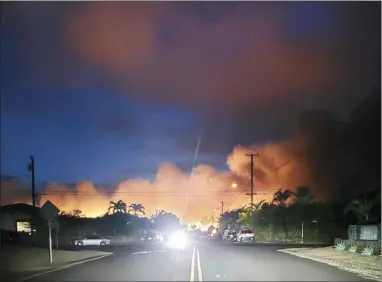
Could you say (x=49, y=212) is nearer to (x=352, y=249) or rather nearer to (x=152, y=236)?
(x=152, y=236)

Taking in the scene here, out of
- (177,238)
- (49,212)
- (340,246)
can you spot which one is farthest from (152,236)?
(340,246)

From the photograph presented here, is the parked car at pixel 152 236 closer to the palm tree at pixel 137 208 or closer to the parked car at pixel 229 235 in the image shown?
the palm tree at pixel 137 208

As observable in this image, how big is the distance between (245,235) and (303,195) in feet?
14.7

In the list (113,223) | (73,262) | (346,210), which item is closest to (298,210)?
(346,210)

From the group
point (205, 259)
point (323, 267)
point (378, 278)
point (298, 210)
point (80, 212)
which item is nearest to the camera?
point (80, 212)

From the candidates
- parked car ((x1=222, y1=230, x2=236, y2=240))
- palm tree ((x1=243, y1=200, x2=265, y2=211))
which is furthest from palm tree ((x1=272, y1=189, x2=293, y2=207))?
parked car ((x1=222, y1=230, x2=236, y2=240))

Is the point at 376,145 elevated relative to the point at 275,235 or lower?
elevated

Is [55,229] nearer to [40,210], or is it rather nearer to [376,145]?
[40,210]

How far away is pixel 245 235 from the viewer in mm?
17922

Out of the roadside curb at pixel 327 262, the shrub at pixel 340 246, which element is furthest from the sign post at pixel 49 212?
the shrub at pixel 340 246

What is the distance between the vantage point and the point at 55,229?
1219 centimetres

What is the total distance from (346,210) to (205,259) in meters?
4.89

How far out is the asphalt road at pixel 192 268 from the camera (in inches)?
461

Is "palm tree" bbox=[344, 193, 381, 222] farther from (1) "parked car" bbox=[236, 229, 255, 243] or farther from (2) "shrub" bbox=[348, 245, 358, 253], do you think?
(1) "parked car" bbox=[236, 229, 255, 243]
